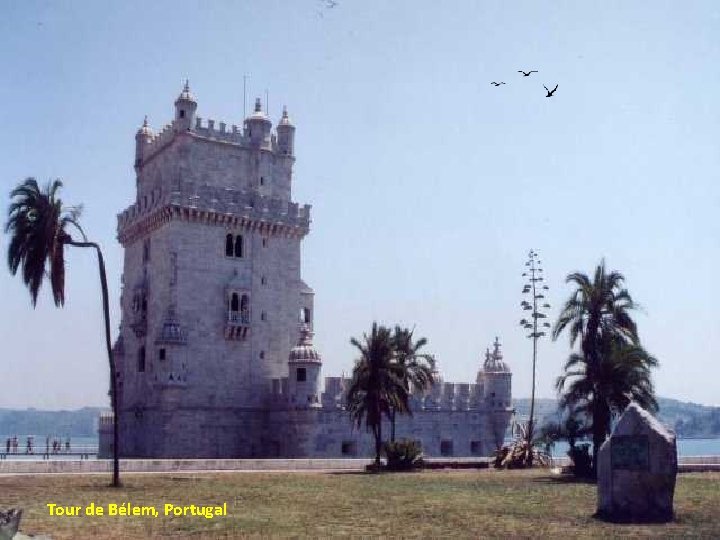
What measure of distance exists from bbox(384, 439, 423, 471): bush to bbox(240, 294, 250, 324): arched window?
1406 centimetres

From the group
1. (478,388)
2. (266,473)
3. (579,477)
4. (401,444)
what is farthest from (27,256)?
(478,388)

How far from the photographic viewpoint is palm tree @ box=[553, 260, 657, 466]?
34094 mm

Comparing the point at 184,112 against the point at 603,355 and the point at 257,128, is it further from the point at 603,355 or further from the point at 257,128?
the point at 603,355

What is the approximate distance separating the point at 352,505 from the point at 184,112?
34763mm

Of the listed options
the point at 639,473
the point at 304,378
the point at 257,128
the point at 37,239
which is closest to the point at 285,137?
the point at 257,128

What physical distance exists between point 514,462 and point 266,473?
1297 cm

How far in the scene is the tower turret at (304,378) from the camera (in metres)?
50.5

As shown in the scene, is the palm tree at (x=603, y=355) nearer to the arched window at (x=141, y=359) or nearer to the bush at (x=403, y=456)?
the bush at (x=403, y=456)

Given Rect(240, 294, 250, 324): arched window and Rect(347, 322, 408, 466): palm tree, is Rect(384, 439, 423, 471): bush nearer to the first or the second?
Rect(347, 322, 408, 466): palm tree

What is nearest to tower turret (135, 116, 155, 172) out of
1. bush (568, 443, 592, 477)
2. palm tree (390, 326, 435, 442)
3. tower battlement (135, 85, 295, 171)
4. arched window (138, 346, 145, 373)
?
tower battlement (135, 85, 295, 171)

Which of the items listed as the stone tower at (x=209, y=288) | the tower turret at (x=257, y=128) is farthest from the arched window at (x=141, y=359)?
the tower turret at (x=257, y=128)

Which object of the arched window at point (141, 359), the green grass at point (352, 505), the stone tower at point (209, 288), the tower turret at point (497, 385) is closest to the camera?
the green grass at point (352, 505)

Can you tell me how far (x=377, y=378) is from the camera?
42.8 m

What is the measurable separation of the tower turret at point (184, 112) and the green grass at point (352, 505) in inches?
959
